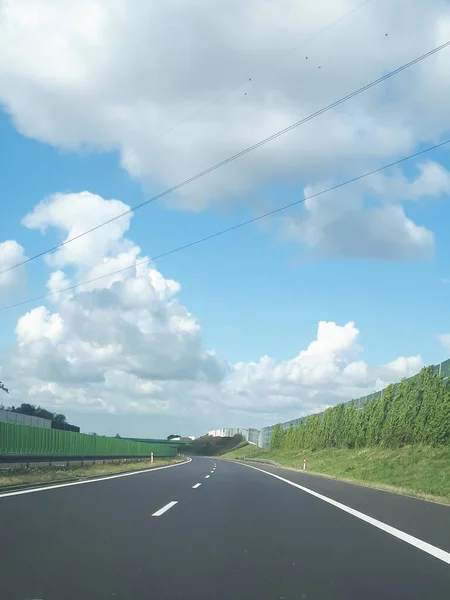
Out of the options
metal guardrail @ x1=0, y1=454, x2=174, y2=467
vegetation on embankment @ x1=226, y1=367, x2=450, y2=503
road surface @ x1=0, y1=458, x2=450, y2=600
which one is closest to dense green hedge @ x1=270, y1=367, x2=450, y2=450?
vegetation on embankment @ x1=226, y1=367, x2=450, y2=503

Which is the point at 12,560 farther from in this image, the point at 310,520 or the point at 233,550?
the point at 310,520

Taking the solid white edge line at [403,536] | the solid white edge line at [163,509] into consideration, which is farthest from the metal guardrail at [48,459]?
the solid white edge line at [403,536]

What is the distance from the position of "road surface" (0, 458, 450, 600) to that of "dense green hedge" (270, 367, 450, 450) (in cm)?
2140

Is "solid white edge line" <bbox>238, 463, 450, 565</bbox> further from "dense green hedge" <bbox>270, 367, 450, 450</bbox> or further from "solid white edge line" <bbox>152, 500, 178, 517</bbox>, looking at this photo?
"dense green hedge" <bbox>270, 367, 450, 450</bbox>

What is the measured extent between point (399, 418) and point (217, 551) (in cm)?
3667

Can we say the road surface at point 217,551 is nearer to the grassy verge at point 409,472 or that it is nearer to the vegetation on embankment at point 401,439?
the grassy verge at point 409,472

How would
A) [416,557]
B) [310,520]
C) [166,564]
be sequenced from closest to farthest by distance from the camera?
[166,564]
[416,557]
[310,520]

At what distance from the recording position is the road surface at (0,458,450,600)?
22.9 feet

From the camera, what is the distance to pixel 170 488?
21906 millimetres

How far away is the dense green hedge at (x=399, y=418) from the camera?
37000 millimetres

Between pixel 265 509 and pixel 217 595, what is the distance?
9.16 meters

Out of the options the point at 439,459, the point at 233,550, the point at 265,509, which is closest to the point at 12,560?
the point at 233,550

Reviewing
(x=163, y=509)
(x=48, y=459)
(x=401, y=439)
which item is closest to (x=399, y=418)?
(x=401, y=439)

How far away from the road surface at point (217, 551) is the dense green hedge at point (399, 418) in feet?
70.2
